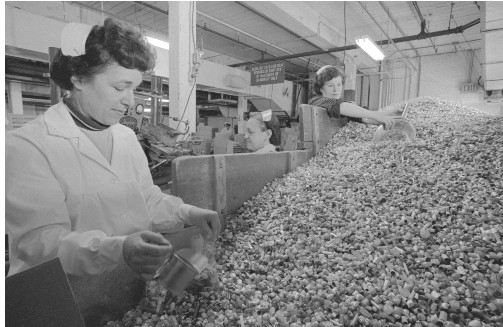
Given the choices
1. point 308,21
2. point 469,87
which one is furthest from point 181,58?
point 469,87

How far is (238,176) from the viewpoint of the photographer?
1.98 m

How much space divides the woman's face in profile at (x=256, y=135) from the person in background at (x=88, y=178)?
1693 millimetres

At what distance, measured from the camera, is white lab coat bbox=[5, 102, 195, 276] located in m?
0.89

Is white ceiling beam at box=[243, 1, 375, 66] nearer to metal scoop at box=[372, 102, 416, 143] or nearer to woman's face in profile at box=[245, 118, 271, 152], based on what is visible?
woman's face in profile at box=[245, 118, 271, 152]

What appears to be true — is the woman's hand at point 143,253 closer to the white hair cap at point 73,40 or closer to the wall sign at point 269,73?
the white hair cap at point 73,40

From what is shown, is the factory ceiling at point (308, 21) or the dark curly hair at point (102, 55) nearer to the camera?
the dark curly hair at point (102, 55)

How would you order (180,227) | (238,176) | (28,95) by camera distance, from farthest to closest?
1. (28,95)
2. (238,176)
3. (180,227)

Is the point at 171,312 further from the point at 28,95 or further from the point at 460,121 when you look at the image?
the point at 28,95

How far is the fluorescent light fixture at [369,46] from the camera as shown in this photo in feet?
20.0

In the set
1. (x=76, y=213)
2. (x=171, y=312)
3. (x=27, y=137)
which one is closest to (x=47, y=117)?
(x=27, y=137)

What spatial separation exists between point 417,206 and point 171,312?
1.34 m

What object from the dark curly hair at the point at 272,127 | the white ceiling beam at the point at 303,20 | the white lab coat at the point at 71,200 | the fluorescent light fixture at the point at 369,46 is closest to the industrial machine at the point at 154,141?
the dark curly hair at the point at 272,127

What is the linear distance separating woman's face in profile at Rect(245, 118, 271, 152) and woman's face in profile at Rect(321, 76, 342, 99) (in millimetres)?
797

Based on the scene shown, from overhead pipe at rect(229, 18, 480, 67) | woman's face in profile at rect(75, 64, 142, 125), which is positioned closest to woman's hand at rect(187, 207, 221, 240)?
woman's face in profile at rect(75, 64, 142, 125)
